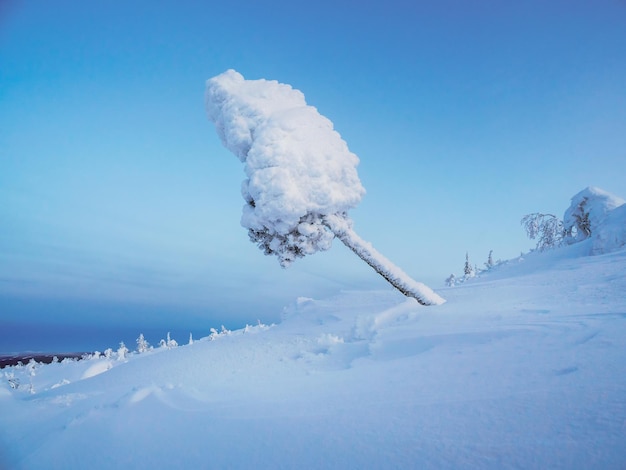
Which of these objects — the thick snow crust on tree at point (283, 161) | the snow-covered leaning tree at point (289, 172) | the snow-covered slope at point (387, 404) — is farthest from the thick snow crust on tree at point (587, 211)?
the thick snow crust on tree at point (283, 161)

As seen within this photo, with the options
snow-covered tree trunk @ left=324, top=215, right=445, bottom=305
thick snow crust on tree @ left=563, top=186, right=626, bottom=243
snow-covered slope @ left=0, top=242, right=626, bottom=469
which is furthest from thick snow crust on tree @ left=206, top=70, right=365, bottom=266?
thick snow crust on tree @ left=563, top=186, right=626, bottom=243

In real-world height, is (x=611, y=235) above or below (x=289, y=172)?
below

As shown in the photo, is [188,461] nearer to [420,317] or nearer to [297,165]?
[420,317]

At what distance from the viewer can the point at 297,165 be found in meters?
7.68

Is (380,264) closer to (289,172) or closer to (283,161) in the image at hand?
(289,172)

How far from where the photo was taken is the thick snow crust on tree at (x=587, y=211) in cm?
1728

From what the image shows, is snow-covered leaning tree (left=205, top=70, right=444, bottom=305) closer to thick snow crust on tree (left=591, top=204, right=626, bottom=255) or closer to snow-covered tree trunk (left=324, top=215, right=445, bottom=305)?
snow-covered tree trunk (left=324, top=215, right=445, bottom=305)

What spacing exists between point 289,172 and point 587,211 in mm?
18798

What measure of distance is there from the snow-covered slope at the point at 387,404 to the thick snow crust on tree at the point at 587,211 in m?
14.1

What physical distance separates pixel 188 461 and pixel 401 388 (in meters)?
1.99

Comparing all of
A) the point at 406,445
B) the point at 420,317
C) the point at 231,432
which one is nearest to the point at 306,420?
the point at 231,432

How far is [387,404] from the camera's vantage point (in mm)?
2984

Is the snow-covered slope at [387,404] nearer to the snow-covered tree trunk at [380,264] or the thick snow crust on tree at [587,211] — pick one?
the snow-covered tree trunk at [380,264]

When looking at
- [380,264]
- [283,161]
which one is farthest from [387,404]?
[283,161]
